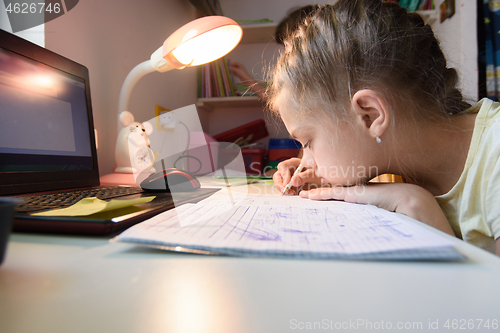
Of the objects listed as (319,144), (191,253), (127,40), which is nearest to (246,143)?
(127,40)

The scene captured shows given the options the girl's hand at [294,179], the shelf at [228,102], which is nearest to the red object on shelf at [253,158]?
the shelf at [228,102]

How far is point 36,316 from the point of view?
128 millimetres

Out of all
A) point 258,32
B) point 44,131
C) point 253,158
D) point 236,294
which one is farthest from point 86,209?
point 258,32

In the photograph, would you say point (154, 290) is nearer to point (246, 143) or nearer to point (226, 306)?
point (226, 306)

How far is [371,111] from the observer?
0.51 meters

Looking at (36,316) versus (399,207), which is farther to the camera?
(399,207)

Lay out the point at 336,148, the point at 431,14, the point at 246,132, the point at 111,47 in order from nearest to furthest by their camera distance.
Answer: the point at 336,148, the point at 111,47, the point at 431,14, the point at 246,132

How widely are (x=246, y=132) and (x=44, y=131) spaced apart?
1203mm

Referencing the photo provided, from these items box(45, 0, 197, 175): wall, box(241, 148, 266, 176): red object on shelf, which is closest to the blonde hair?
box(45, 0, 197, 175): wall

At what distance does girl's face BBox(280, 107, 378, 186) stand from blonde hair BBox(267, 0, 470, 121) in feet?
0.09

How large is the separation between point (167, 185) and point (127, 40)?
2.34 feet

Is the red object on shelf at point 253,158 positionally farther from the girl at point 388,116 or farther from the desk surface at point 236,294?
the desk surface at point 236,294

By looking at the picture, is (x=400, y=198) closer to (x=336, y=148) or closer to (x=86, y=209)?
(x=336, y=148)

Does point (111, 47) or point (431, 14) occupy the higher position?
point (431, 14)
